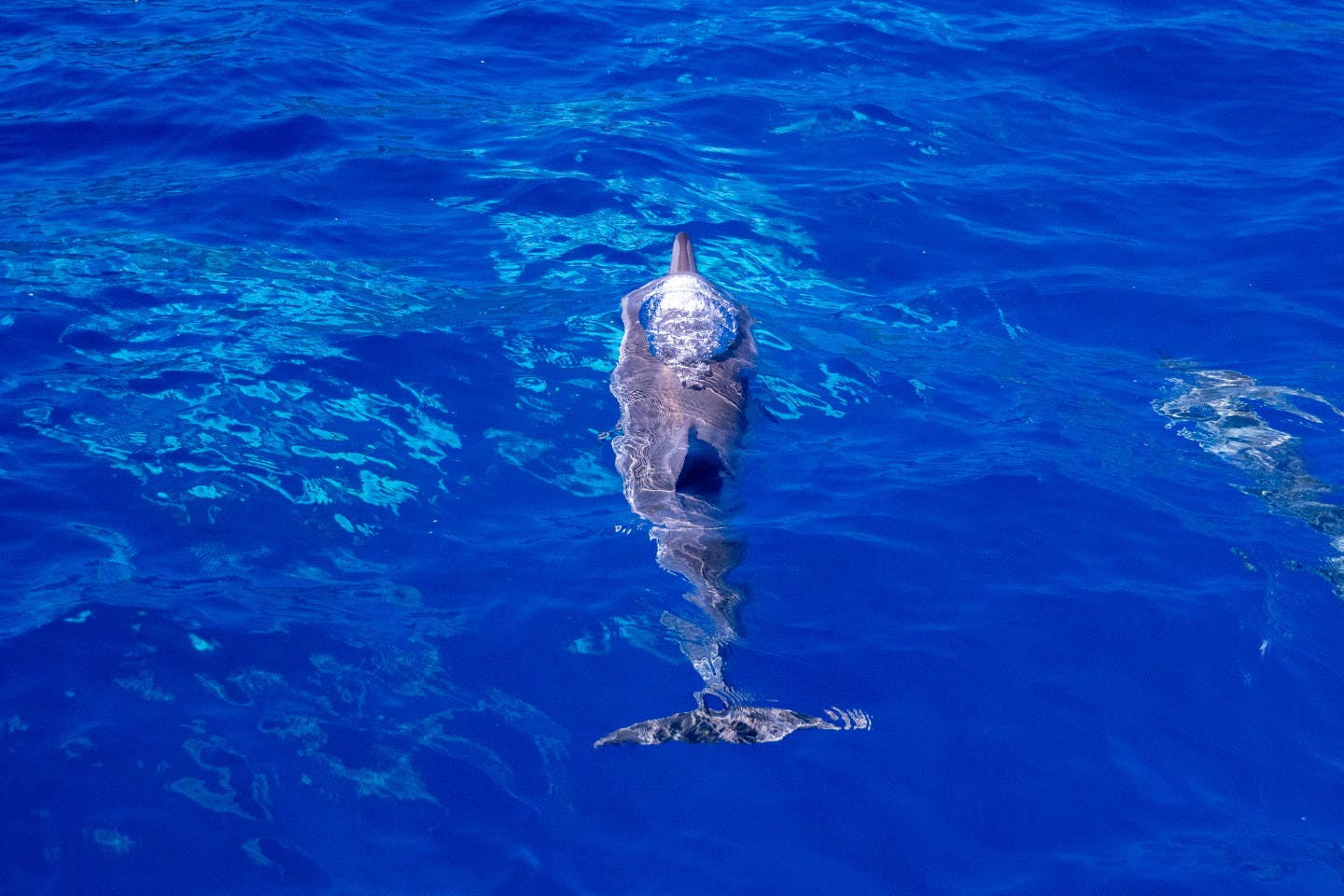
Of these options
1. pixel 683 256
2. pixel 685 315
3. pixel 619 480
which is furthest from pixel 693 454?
pixel 683 256

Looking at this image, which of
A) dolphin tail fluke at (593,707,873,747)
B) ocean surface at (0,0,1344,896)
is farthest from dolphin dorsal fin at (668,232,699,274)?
dolphin tail fluke at (593,707,873,747)

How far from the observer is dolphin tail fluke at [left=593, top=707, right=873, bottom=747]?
5.77 meters

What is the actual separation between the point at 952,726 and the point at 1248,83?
12.4 meters

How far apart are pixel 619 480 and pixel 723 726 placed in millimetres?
2630

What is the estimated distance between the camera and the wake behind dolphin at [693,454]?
5906mm

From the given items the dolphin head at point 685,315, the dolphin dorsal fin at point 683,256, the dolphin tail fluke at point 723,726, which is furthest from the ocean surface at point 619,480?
the dolphin dorsal fin at point 683,256

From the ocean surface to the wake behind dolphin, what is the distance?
14cm

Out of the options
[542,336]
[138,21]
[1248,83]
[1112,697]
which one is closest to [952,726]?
[1112,697]

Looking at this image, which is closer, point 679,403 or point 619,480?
point 619,480

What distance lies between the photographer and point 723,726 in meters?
5.84

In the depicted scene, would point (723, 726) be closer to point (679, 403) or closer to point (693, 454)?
point (693, 454)

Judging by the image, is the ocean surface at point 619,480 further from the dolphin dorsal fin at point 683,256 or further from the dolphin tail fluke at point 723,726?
the dolphin dorsal fin at point 683,256

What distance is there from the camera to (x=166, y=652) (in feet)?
20.7

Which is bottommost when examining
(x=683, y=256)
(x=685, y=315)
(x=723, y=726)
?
(x=723, y=726)
